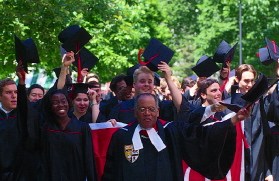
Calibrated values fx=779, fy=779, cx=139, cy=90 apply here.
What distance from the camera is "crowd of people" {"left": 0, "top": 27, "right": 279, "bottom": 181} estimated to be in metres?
7.73

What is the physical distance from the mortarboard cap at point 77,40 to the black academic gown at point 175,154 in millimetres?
2385

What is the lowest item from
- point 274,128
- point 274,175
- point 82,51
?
point 274,175

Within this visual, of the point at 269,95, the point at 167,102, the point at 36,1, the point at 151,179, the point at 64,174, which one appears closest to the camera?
the point at 151,179

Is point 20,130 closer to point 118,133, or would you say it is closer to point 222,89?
point 118,133

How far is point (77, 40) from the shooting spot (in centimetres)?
1006

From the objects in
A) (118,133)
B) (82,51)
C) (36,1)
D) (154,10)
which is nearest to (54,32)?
(36,1)

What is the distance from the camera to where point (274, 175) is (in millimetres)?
11195

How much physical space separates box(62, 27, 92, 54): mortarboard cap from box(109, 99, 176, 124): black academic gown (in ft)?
3.14

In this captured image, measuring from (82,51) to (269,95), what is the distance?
2.70 meters

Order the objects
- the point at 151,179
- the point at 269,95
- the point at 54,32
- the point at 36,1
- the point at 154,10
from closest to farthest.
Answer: the point at 151,179 → the point at 269,95 → the point at 36,1 → the point at 54,32 → the point at 154,10

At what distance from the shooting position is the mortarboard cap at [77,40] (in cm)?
995

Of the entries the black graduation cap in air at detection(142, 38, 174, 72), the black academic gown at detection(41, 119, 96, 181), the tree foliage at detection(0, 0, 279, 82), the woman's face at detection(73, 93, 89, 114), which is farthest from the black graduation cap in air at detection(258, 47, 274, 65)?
the tree foliage at detection(0, 0, 279, 82)

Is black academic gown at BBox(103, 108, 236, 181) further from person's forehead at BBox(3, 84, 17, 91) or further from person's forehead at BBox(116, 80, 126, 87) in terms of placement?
person's forehead at BBox(116, 80, 126, 87)

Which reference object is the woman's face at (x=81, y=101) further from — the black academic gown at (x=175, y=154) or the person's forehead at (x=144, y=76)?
the black academic gown at (x=175, y=154)
